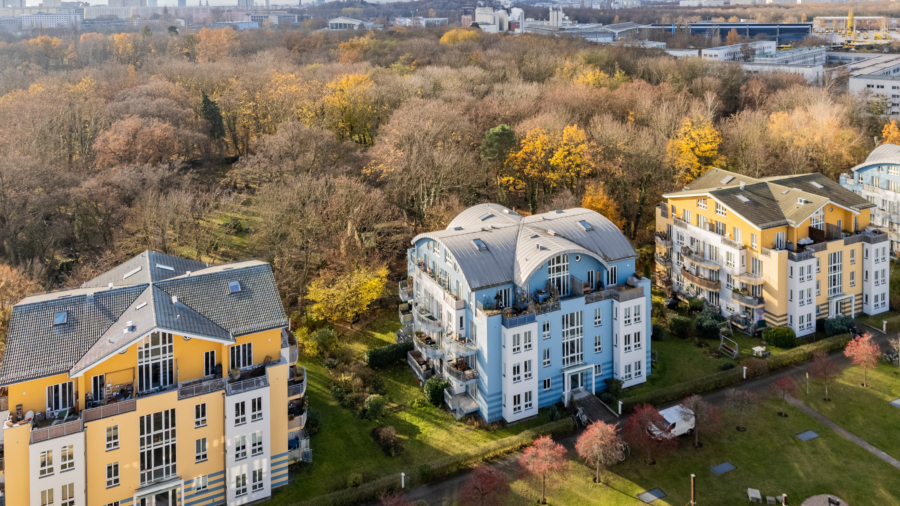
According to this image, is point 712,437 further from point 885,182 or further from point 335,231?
point 885,182

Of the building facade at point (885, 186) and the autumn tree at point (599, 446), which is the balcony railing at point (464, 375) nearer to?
the autumn tree at point (599, 446)

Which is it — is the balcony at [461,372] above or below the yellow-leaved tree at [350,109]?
below

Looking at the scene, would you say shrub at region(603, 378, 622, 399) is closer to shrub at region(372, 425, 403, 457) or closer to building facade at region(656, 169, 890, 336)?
shrub at region(372, 425, 403, 457)

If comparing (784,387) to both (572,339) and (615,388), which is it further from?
(572,339)

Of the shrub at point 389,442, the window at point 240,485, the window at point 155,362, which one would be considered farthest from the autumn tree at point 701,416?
the window at point 155,362

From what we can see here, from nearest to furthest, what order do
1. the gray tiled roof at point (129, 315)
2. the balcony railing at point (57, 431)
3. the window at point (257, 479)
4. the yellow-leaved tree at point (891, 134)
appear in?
1. the balcony railing at point (57, 431)
2. the gray tiled roof at point (129, 315)
3. the window at point (257, 479)
4. the yellow-leaved tree at point (891, 134)

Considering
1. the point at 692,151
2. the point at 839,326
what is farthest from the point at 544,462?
the point at 692,151

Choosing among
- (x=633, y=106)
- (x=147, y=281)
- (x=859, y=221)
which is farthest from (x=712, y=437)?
(x=633, y=106)
